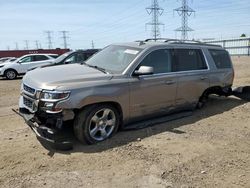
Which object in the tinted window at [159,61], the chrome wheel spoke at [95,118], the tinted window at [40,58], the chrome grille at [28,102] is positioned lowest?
the chrome wheel spoke at [95,118]

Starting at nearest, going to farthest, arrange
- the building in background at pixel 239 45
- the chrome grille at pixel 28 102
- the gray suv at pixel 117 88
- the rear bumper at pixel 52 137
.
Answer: the rear bumper at pixel 52 137 → the gray suv at pixel 117 88 → the chrome grille at pixel 28 102 → the building in background at pixel 239 45

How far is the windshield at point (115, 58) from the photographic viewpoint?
20.0ft

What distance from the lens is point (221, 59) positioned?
27.1ft

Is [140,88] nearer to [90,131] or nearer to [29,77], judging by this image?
[90,131]

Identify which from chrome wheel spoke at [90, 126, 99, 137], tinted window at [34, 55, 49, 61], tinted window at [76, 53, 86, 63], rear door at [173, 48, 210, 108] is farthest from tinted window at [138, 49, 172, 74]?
tinted window at [34, 55, 49, 61]

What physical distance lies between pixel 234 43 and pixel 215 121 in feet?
151

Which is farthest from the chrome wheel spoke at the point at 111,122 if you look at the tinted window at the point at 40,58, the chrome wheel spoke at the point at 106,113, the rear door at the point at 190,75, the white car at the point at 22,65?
the tinted window at the point at 40,58

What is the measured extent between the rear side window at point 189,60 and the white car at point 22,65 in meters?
13.5

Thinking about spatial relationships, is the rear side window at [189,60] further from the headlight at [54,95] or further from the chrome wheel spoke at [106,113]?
the headlight at [54,95]

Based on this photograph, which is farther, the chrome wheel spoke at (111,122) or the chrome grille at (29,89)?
the chrome wheel spoke at (111,122)

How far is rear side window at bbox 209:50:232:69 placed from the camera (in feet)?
26.3

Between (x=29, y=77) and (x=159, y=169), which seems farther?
(x=29, y=77)

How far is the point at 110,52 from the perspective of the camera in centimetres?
679

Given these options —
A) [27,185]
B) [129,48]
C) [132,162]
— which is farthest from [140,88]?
[27,185]
